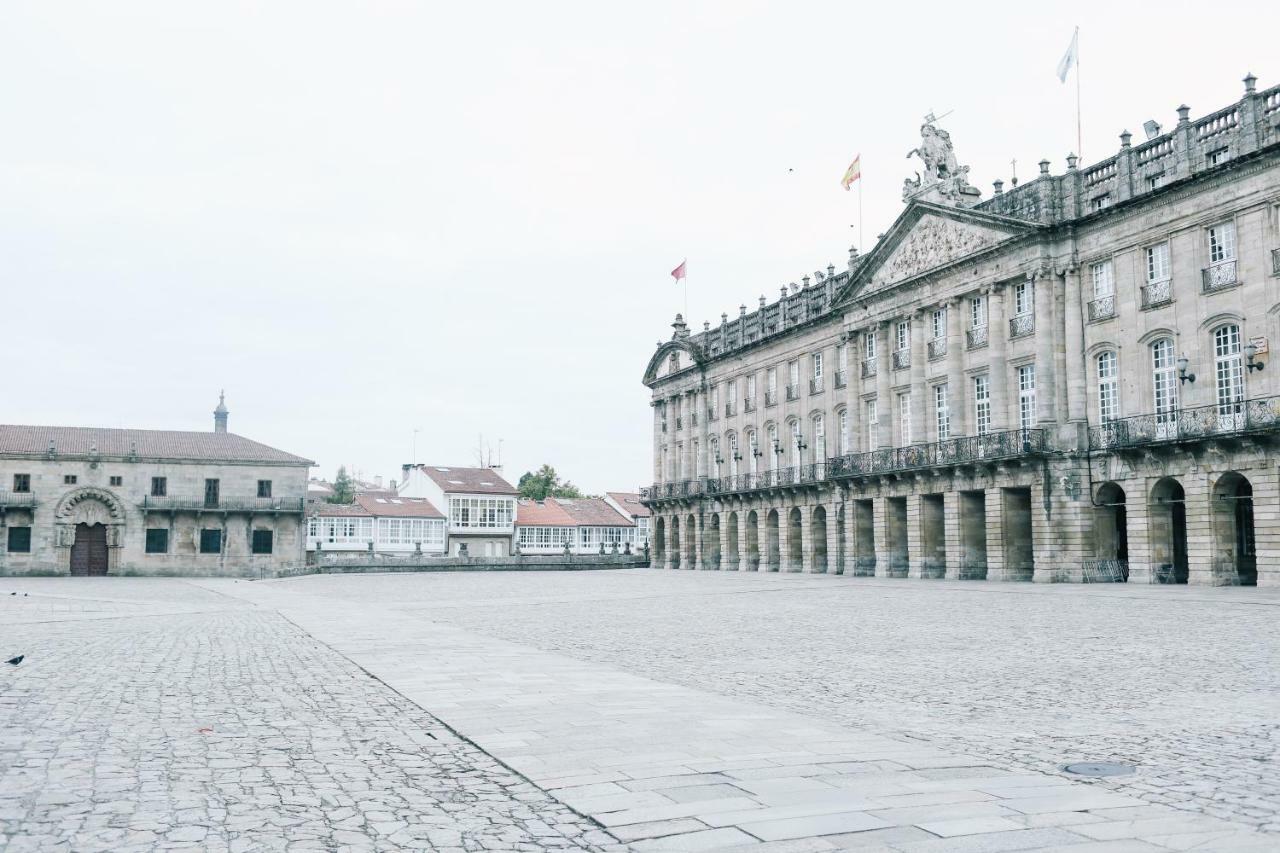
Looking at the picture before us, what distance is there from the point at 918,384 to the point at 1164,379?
496 inches

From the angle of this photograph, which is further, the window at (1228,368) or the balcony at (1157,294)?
the balcony at (1157,294)

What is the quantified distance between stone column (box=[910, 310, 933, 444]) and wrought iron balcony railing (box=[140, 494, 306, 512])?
128 feet

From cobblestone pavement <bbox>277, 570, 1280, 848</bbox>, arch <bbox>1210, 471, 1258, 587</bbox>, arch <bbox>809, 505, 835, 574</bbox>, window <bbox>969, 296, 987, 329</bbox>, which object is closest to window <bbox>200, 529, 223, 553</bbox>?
arch <bbox>809, 505, 835, 574</bbox>

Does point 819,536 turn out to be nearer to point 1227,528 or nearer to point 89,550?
point 1227,528

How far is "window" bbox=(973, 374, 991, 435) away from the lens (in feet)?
145

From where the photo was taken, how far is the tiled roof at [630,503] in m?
99.6

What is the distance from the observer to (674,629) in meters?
20.1

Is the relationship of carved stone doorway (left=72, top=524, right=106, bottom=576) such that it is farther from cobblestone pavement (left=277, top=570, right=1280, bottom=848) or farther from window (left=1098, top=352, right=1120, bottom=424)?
window (left=1098, top=352, right=1120, bottom=424)

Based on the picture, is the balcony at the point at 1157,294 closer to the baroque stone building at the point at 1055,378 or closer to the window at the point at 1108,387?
the baroque stone building at the point at 1055,378

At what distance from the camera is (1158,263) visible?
1446 inches

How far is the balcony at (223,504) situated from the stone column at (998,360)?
1707 inches

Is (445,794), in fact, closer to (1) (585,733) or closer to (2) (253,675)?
(1) (585,733)

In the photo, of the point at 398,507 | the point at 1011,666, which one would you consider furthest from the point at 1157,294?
the point at 398,507

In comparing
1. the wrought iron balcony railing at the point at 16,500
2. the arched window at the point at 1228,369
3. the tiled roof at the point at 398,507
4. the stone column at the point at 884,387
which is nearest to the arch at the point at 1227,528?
the arched window at the point at 1228,369
